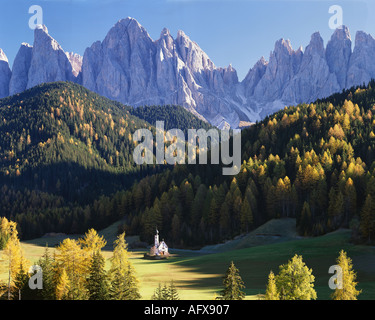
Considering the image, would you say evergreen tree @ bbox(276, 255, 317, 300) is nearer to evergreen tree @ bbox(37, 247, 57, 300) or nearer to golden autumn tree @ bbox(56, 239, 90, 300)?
golden autumn tree @ bbox(56, 239, 90, 300)

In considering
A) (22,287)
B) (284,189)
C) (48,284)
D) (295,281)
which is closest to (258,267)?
(295,281)

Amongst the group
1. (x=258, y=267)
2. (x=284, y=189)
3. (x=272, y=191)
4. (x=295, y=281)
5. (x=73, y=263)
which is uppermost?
(x=284, y=189)

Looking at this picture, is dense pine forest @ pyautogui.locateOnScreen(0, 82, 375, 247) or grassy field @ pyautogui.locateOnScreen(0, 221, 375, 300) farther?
dense pine forest @ pyautogui.locateOnScreen(0, 82, 375, 247)

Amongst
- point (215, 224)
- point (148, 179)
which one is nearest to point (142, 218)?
point (215, 224)

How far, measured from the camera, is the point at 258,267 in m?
74.4

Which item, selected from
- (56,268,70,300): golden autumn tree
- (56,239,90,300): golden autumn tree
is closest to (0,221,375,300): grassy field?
(56,239,90,300): golden autumn tree

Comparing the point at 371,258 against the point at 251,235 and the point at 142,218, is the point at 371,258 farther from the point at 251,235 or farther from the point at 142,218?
the point at 142,218

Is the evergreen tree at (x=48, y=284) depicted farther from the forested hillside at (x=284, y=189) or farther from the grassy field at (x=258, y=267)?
the forested hillside at (x=284, y=189)

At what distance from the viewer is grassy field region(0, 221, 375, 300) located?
56719 millimetres

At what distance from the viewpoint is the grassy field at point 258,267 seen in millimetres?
56719

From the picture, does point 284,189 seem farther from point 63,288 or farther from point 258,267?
point 63,288

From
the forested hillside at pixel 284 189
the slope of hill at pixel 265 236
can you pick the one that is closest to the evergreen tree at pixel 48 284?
the forested hillside at pixel 284 189
